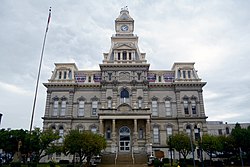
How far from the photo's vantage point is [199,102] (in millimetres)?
46250

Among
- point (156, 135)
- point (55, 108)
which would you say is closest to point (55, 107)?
point (55, 108)

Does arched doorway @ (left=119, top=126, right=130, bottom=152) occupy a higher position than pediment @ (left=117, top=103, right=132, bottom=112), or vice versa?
pediment @ (left=117, top=103, right=132, bottom=112)

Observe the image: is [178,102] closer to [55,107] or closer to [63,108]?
[63,108]

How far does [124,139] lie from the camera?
142 ft

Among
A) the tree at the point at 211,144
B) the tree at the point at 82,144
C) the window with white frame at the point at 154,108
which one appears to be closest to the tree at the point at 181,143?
the tree at the point at 211,144

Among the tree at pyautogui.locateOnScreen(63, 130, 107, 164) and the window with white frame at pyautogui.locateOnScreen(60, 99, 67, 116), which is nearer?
the tree at pyautogui.locateOnScreen(63, 130, 107, 164)

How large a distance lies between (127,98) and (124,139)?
7.87m

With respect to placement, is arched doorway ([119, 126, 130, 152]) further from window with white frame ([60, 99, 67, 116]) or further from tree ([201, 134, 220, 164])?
tree ([201, 134, 220, 164])

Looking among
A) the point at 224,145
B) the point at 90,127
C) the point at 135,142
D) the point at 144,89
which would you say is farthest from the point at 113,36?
the point at 224,145

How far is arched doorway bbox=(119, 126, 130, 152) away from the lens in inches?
1684

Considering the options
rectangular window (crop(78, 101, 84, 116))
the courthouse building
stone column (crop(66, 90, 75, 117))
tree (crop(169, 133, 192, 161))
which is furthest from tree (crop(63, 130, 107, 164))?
rectangular window (crop(78, 101, 84, 116))

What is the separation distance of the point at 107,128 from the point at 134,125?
5.27 meters

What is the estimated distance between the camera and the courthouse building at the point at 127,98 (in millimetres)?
43438

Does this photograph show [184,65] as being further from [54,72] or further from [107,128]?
[54,72]
